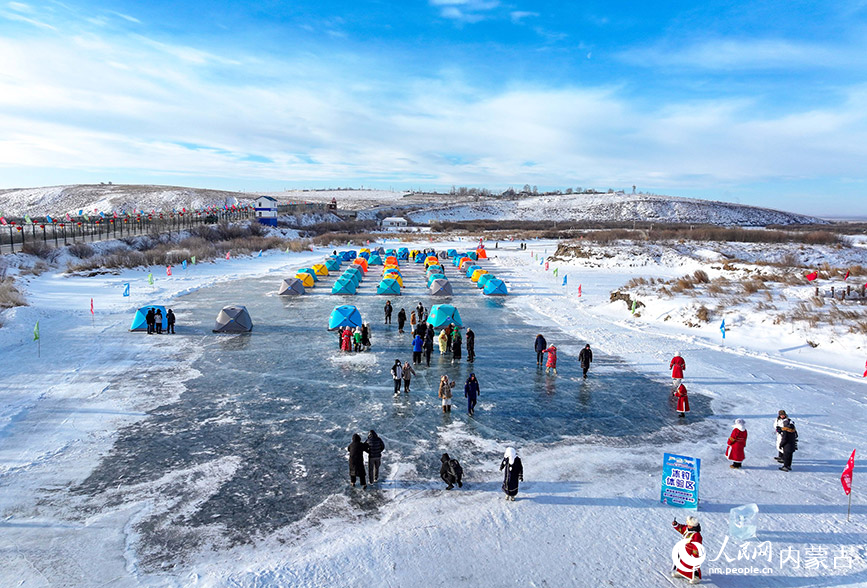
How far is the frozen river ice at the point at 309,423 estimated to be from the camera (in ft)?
29.0

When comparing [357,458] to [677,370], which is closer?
[357,458]

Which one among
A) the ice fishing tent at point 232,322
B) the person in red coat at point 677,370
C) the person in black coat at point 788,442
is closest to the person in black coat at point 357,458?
the person in black coat at point 788,442

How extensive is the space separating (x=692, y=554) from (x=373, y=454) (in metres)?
5.35

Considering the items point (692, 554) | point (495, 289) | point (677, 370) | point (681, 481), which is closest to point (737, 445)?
point (681, 481)

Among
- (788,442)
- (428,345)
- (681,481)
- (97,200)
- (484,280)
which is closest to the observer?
(681,481)

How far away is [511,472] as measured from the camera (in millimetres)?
8789

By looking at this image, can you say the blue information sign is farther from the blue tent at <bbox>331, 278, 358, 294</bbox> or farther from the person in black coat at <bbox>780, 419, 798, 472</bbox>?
the blue tent at <bbox>331, 278, 358, 294</bbox>

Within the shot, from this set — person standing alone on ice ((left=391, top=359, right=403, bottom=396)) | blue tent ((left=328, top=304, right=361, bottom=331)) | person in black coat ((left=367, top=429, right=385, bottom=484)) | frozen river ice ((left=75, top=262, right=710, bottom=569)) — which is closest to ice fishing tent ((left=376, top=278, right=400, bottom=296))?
blue tent ((left=328, top=304, right=361, bottom=331))

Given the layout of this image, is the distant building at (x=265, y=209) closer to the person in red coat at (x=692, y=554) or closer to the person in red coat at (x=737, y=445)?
the person in red coat at (x=737, y=445)

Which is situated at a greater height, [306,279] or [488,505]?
[306,279]

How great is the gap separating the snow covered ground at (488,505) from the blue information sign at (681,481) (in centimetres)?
29

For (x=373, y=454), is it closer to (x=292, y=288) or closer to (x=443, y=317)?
(x=443, y=317)

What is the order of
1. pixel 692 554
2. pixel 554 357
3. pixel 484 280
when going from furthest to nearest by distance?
1. pixel 484 280
2. pixel 554 357
3. pixel 692 554

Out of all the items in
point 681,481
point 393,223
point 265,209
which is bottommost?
point 681,481
